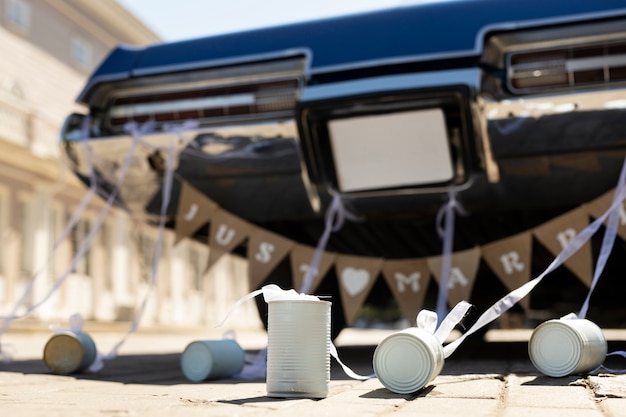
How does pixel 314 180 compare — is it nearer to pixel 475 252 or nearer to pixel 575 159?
pixel 475 252

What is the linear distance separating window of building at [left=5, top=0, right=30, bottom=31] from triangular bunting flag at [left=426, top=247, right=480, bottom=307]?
13.7 meters

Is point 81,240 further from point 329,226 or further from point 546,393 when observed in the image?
point 546,393

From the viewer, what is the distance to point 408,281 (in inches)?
149

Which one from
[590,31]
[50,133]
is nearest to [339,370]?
[590,31]

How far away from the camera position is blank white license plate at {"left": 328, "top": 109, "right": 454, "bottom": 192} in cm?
335

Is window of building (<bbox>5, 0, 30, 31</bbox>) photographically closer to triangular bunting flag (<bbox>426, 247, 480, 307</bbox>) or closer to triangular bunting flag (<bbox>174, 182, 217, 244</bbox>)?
triangular bunting flag (<bbox>174, 182, 217, 244</bbox>)

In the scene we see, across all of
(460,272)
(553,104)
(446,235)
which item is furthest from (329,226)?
(553,104)

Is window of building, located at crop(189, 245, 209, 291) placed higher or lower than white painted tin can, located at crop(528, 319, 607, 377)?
higher

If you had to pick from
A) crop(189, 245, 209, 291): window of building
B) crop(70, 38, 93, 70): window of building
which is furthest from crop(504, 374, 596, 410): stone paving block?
crop(189, 245, 209, 291): window of building

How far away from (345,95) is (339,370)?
3.94ft

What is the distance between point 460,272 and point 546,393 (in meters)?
1.40

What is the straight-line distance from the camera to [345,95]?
332 cm

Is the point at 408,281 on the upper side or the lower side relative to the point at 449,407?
upper

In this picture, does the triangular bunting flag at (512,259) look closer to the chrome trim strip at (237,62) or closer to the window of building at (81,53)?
the chrome trim strip at (237,62)
